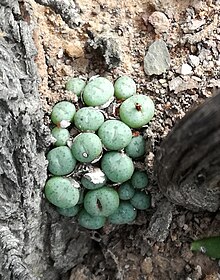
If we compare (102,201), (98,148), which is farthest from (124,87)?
(102,201)

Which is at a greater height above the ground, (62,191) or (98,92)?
(98,92)

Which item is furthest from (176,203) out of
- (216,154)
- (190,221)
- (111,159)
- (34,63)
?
(34,63)

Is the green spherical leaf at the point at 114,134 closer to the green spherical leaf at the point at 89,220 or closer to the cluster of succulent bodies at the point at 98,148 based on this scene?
the cluster of succulent bodies at the point at 98,148

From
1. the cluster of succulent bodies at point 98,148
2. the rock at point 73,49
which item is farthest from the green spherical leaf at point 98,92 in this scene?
the rock at point 73,49

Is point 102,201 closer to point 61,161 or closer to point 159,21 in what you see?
point 61,161

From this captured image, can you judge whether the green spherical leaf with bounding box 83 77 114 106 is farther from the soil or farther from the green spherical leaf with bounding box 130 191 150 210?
the green spherical leaf with bounding box 130 191 150 210
